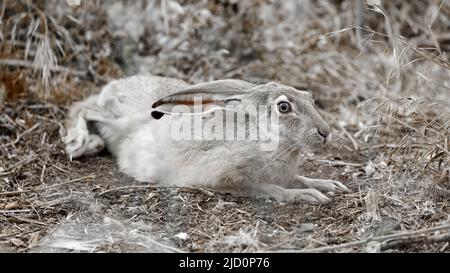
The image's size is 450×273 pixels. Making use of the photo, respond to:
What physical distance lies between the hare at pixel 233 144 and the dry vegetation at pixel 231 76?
5.6 inches

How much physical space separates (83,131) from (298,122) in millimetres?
1855

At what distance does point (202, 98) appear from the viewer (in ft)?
15.2

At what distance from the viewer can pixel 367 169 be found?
507 cm

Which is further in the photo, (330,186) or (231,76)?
(231,76)

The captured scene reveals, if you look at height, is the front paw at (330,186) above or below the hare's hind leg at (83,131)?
below

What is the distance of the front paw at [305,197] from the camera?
443 centimetres

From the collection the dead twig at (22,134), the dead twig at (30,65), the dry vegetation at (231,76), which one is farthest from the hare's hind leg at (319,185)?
the dead twig at (30,65)

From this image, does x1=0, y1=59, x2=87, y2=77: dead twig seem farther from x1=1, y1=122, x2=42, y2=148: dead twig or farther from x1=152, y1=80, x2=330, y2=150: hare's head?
x1=152, y1=80, x2=330, y2=150: hare's head

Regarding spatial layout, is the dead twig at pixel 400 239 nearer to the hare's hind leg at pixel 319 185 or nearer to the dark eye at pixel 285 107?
the hare's hind leg at pixel 319 185

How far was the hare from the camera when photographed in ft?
14.8

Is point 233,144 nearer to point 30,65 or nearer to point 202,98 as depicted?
point 202,98

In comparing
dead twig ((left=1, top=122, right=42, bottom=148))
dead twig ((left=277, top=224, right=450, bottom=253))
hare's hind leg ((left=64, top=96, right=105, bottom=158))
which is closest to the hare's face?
dead twig ((left=277, top=224, right=450, bottom=253))

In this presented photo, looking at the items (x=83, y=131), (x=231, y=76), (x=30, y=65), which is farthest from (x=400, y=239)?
(x=30, y=65)
